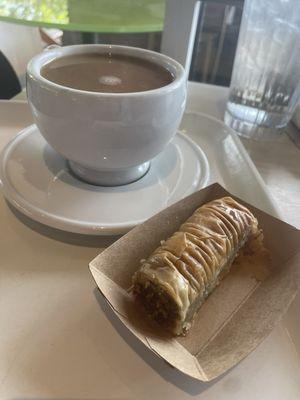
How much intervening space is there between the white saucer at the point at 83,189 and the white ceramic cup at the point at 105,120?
3cm

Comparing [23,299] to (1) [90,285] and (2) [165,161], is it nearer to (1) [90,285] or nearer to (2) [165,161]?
(1) [90,285]

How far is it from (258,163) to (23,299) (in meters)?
0.46

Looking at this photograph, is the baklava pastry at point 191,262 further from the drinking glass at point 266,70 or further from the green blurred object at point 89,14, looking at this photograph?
the green blurred object at point 89,14

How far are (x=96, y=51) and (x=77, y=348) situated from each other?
0.38 m

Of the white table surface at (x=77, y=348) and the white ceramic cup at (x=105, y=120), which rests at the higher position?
the white ceramic cup at (x=105, y=120)

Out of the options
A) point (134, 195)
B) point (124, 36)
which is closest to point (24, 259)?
point (134, 195)

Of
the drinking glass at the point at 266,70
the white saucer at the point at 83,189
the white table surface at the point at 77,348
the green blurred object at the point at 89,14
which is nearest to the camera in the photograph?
the white table surface at the point at 77,348

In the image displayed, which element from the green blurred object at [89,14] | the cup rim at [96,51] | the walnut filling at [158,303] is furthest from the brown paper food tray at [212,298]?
the green blurred object at [89,14]

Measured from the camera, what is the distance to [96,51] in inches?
20.9

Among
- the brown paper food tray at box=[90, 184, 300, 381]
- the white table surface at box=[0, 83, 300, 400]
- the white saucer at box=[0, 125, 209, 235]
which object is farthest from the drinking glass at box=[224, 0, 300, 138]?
the white table surface at box=[0, 83, 300, 400]

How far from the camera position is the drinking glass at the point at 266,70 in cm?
Result: 65

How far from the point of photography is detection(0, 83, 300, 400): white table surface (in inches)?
12.2

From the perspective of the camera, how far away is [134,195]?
1.59ft

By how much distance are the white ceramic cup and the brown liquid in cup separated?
0.6 inches
